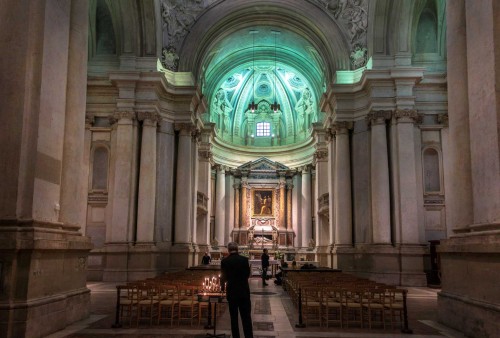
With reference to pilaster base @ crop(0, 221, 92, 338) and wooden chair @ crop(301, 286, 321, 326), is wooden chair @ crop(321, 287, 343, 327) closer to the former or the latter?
wooden chair @ crop(301, 286, 321, 326)

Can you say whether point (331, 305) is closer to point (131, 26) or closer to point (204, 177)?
point (131, 26)

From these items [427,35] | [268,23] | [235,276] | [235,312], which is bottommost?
[235,312]

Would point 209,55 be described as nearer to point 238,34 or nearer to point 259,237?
point 238,34

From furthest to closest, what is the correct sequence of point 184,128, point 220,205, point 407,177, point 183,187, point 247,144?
1. point 247,144
2. point 220,205
3. point 184,128
4. point 183,187
5. point 407,177

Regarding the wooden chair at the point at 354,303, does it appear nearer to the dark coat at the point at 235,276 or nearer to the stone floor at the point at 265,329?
the stone floor at the point at 265,329

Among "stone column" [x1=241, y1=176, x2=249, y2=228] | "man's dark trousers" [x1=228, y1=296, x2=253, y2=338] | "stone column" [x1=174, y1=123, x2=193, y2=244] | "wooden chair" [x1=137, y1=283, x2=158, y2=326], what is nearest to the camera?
"man's dark trousers" [x1=228, y1=296, x2=253, y2=338]

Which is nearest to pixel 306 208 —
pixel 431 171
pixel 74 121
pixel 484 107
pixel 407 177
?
pixel 431 171

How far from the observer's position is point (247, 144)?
4072 centimetres

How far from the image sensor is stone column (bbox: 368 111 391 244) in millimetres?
19953

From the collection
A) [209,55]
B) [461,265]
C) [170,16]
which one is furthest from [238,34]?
[461,265]

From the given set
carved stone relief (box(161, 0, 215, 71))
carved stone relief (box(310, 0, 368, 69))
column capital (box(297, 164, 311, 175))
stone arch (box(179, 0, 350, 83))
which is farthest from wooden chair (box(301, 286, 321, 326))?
column capital (box(297, 164, 311, 175))

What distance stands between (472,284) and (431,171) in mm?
13064

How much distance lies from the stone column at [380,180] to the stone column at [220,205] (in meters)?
18.1

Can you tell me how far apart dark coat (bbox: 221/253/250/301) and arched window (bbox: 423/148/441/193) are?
50.0 feet
